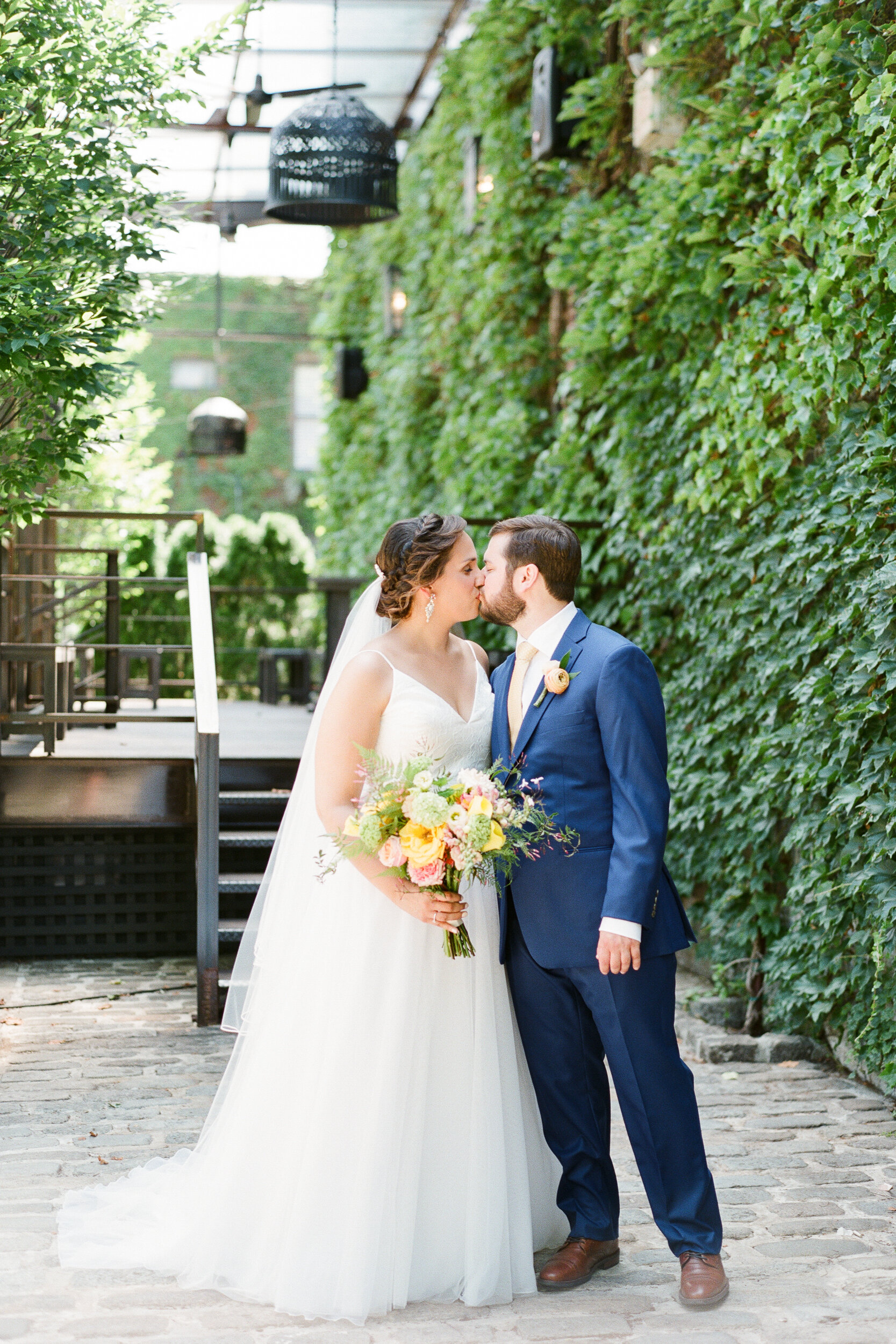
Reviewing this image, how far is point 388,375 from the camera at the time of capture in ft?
39.1

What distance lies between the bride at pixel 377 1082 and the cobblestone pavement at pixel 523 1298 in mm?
88

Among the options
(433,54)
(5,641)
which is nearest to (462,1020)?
(5,641)

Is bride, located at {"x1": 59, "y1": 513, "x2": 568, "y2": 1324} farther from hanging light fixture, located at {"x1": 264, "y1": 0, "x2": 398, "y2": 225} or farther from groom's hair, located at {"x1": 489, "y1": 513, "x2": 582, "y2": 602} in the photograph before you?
hanging light fixture, located at {"x1": 264, "y1": 0, "x2": 398, "y2": 225}

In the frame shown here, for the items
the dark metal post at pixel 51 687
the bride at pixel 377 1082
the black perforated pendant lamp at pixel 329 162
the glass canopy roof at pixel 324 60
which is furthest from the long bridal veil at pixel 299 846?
the glass canopy roof at pixel 324 60

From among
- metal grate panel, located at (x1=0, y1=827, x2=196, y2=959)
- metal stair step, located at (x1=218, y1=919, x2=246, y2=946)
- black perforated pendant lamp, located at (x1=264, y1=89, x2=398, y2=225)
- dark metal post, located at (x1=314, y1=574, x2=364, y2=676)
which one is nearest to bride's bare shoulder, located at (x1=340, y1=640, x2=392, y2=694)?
metal stair step, located at (x1=218, y1=919, x2=246, y2=946)

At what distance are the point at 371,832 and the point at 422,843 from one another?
11 centimetres

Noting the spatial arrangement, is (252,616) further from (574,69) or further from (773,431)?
(773,431)

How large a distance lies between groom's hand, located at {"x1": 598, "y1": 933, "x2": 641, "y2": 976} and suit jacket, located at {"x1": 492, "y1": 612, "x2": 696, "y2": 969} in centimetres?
4

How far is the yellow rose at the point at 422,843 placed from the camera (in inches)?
104

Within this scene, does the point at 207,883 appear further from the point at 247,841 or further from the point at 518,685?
the point at 518,685

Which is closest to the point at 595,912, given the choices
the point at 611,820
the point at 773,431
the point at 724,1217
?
the point at 611,820

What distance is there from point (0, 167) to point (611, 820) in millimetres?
3266

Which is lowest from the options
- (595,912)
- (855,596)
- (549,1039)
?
(549,1039)

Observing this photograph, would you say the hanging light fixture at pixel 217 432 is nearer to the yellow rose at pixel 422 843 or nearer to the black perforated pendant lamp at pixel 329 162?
the black perforated pendant lamp at pixel 329 162
